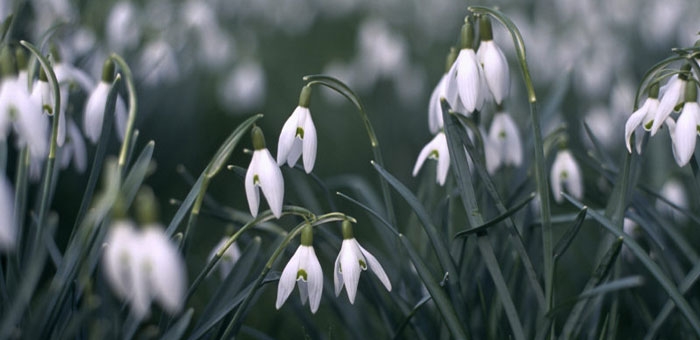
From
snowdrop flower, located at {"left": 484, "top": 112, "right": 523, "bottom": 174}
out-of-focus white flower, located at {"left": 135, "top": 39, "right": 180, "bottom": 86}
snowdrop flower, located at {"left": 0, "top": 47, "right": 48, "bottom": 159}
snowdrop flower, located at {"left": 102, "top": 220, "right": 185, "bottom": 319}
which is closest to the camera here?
snowdrop flower, located at {"left": 102, "top": 220, "right": 185, "bottom": 319}

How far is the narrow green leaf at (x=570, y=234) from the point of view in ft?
5.22

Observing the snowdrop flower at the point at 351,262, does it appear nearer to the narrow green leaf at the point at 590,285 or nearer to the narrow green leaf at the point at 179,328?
the narrow green leaf at the point at 179,328

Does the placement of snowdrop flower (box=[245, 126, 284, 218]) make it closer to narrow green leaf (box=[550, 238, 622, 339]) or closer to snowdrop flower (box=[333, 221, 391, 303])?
snowdrop flower (box=[333, 221, 391, 303])

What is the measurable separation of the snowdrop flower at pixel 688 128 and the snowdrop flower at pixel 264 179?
2.68 feet

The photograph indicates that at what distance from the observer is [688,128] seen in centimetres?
153

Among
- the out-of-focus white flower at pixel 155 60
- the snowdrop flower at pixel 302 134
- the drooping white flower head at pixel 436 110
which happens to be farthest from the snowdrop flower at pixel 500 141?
the out-of-focus white flower at pixel 155 60

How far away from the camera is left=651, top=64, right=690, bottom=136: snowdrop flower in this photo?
5.12 ft

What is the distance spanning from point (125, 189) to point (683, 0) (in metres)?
4.49

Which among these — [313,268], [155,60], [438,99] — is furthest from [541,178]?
[155,60]

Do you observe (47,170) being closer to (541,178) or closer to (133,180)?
(133,180)

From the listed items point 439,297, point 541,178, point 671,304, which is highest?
point 541,178

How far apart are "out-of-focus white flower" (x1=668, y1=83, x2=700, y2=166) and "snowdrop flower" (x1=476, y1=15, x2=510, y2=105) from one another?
369 millimetres

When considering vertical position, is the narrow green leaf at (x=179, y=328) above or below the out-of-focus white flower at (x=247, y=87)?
above

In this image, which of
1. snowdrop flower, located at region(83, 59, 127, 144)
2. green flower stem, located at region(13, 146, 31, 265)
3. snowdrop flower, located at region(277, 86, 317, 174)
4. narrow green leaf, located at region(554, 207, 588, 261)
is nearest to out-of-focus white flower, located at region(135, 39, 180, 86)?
snowdrop flower, located at region(83, 59, 127, 144)
